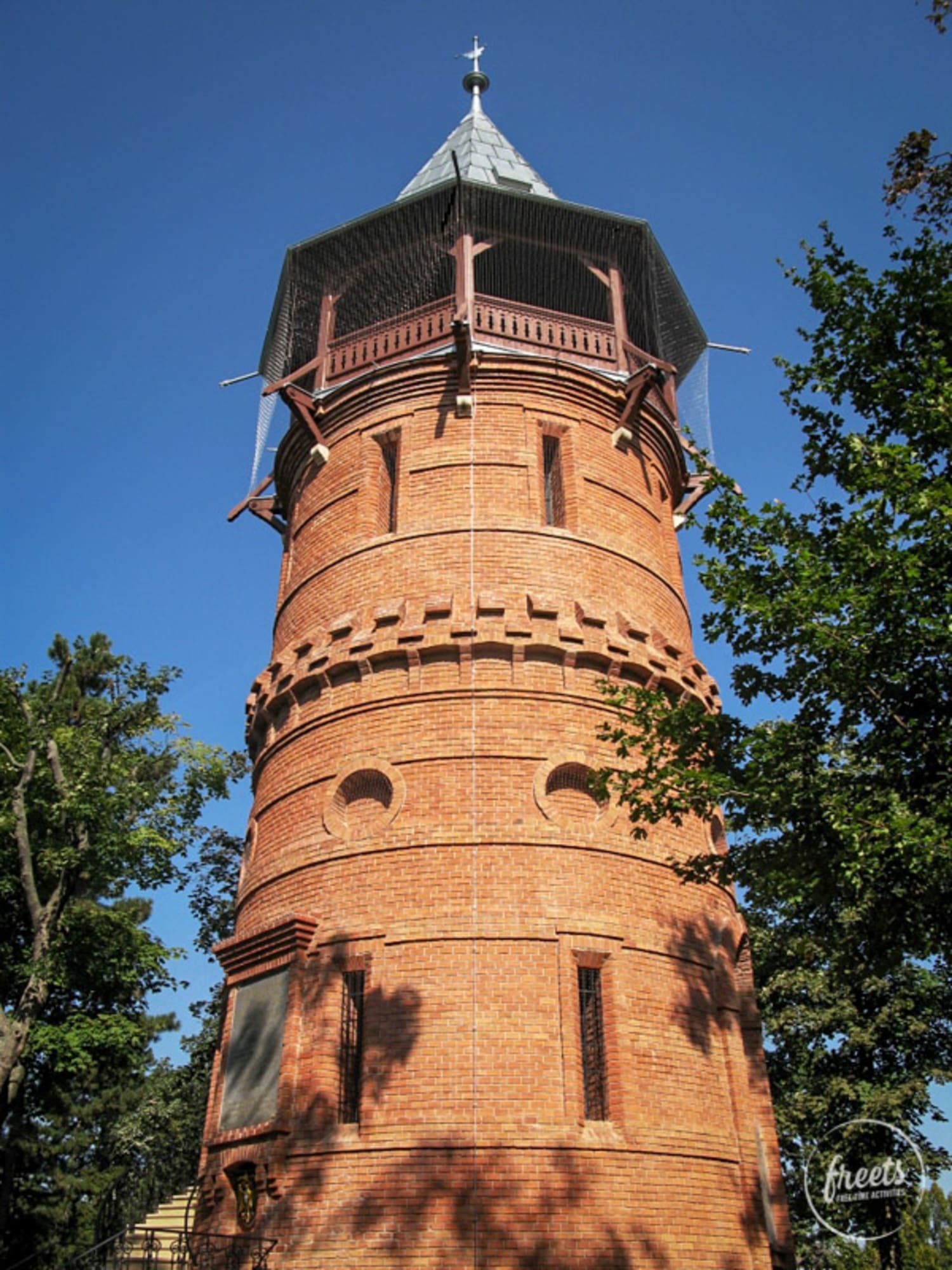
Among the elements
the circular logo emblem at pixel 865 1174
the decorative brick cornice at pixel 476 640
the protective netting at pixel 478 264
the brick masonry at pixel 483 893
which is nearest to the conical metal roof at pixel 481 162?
the protective netting at pixel 478 264

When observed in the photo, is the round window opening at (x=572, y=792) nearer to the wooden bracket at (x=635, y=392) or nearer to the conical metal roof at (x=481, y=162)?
the wooden bracket at (x=635, y=392)

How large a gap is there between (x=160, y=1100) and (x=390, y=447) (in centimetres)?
1863

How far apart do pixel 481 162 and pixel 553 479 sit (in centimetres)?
828

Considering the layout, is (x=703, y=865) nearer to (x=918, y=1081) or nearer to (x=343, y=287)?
(x=343, y=287)

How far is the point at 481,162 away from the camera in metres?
20.0

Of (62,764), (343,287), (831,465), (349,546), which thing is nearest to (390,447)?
(349,546)

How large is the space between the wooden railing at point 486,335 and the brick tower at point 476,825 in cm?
5

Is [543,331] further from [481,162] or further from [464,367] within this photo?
[481,162]

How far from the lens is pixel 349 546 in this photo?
48.0 feet

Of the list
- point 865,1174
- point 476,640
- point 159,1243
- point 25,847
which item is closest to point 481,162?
point 476,640

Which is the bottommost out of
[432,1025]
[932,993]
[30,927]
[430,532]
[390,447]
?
[432,1025]

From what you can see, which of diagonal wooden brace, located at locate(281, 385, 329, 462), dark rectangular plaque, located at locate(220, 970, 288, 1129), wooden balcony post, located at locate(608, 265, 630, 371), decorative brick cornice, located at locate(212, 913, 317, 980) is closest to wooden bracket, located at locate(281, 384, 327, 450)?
diagonal wooden brace, located at locate(281, 385, 329, 462)

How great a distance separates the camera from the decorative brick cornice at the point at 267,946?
11.5 meters

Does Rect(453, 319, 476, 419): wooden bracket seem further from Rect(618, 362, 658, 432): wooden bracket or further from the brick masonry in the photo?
Rect(618, 362, 658, 432): wooden bracket
